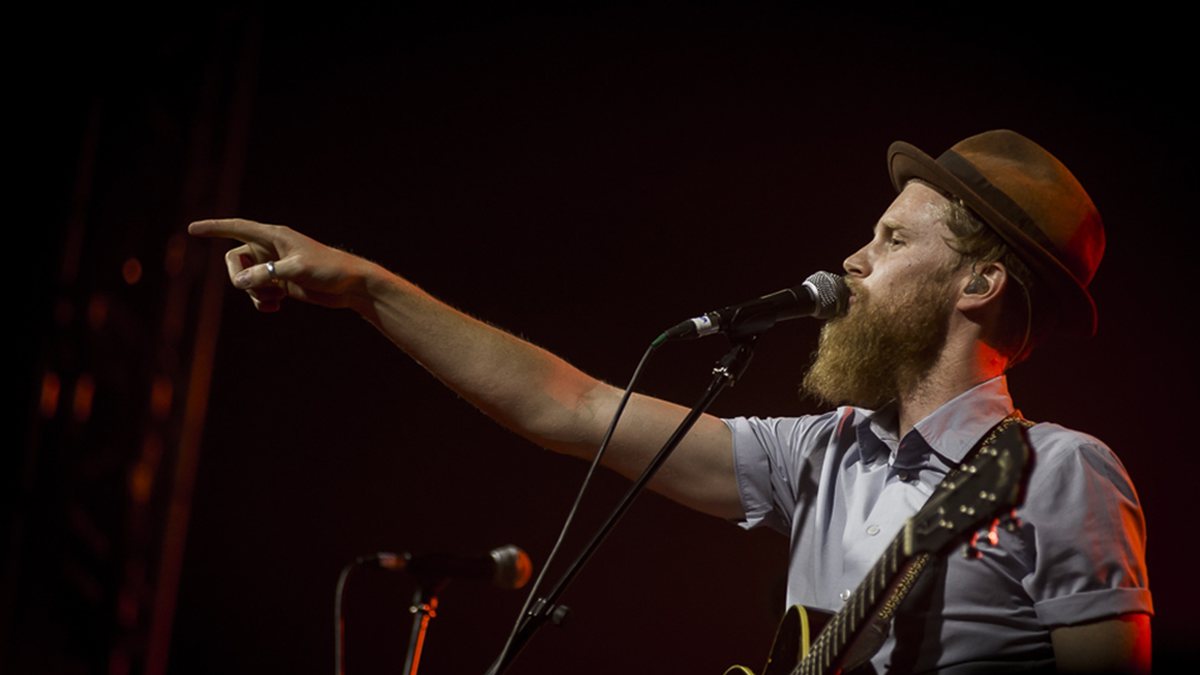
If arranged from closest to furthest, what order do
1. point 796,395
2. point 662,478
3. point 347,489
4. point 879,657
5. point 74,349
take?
point 879,657 < point 662,478 < point 74,349 < point 796,395 < point 347,489

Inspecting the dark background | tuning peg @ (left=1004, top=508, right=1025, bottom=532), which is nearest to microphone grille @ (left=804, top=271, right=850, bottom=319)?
tuning peg @ (left=1004, top=508, right=1025, bottom=532)

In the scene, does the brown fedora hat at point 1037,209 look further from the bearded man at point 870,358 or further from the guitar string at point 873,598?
the guitar string at point 873,598

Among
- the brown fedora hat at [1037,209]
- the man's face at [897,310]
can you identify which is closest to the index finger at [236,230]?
the man's face at [897,310]

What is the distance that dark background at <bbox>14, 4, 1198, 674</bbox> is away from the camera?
446 centimetres

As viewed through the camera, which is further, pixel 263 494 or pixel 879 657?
pixel 263 494

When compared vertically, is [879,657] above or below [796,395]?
below

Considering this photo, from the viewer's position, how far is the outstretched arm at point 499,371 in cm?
249

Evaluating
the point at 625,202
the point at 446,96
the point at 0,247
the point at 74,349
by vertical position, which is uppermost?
the point at 446,96

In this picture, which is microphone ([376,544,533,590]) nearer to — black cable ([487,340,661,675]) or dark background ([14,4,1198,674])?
black cable ([487,340,661,675])

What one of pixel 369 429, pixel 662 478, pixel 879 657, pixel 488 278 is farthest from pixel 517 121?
pixel 879 657

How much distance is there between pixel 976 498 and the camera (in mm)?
1763

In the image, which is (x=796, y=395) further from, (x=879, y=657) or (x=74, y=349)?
(x=74, y=349)

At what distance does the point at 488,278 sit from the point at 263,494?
1.33 meters

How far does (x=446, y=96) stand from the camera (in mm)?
4945
